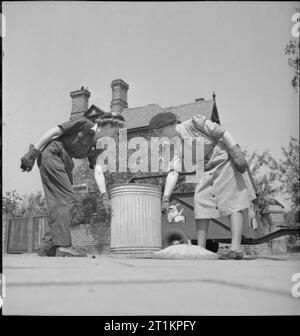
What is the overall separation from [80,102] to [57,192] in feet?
2.06

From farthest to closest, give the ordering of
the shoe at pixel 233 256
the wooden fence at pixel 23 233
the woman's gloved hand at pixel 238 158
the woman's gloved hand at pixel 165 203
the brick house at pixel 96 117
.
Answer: the wooden fence at pixel 23 233 < the woman's gloved hand at pixel 165 203 < the brick house at pixel 96 117 < the woman's gloved hand at pixel 238 158 < the shoe at pixel 233 256

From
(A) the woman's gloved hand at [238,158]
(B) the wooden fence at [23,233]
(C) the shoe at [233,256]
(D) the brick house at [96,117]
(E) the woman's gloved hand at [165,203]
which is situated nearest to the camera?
(C) the shoe at [233,256]

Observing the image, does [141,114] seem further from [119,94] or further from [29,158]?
[29,158]

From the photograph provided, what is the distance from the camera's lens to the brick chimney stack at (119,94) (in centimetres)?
262

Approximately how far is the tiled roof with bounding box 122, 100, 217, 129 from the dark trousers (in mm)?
543

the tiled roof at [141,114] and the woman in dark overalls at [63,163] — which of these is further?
the tiled roof at [141,114]

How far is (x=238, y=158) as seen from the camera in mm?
2592

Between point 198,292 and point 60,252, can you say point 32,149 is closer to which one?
point 60,252

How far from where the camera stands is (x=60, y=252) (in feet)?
8.21

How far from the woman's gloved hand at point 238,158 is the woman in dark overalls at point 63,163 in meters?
0.83

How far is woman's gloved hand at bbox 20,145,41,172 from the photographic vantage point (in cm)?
246

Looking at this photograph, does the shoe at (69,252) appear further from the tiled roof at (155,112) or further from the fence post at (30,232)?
the tiled roof at (155,112)

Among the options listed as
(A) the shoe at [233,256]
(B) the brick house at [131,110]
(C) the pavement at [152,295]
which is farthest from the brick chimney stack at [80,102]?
(C) the pavement at [152,295]

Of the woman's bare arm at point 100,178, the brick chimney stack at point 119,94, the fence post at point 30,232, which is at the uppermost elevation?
the brick chimney stack at point 119,94
